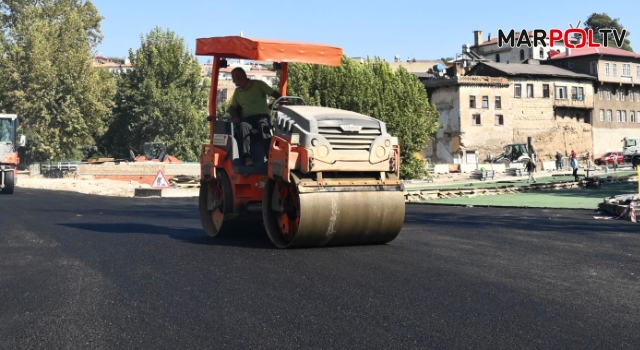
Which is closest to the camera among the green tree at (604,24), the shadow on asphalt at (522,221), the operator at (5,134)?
the shadow on asphalt at (522,221)

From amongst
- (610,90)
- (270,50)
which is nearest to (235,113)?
(270,50)

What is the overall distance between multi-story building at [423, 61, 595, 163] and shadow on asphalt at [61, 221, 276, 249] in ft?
199

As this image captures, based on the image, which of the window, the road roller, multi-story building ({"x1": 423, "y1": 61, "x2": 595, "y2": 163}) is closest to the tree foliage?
multi-story building ({"x1": 423, "y1": 61, "x2": 595, "y2": 163})

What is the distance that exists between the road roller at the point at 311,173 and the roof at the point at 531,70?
227ft

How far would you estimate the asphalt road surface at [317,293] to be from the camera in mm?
5477

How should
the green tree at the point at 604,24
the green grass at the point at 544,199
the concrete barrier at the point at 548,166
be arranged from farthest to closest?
the green tree at the point at 604,24
the concrete barrier at the point at 548,166
the green grass at the point at 544,199

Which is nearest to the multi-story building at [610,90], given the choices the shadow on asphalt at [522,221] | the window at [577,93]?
the window at [577,93]

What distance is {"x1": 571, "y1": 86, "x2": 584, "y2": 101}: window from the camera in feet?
267

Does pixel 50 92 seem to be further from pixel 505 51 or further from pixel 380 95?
pixel 505 51

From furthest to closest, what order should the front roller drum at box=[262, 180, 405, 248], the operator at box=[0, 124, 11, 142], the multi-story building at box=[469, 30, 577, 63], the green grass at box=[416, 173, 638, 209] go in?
the multi-story building at box=[469, 30, 577, 63]
the operator at box=[0, 124, 11, 142]
the green grass at box=[416, 173, 638, 209]
the front roller drum at box=[262, 180, 405, 248]

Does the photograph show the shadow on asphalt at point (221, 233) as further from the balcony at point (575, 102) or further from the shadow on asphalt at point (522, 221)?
the balcony at point (575, 102)

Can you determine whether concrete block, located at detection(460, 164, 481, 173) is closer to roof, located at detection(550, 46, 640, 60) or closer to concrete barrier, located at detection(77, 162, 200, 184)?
concrete barrier, located at detection(77, 162, 200, 184)

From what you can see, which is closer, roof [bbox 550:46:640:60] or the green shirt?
the green shirt

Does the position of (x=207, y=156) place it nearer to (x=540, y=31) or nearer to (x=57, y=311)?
(x=57, y=311)
